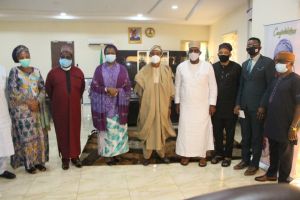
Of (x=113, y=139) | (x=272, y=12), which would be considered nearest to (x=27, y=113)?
(x=113, y=139)

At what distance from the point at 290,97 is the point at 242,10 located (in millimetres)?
5122

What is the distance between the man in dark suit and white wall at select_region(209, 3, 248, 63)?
3.90 metres

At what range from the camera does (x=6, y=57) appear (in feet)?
32.4

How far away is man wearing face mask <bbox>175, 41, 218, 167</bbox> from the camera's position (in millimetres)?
3680

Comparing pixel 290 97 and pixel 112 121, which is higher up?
pixel 290 97

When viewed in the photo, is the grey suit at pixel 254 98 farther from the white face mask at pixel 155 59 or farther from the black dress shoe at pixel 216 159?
the white face mask at pixel 155 59

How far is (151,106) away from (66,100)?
107 centimetres

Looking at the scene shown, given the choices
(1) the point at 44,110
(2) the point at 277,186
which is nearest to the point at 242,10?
(1) the point at 44,110

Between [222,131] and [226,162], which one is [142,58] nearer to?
[222,131]

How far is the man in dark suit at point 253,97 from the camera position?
3.30m

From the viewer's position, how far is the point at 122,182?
130 inches

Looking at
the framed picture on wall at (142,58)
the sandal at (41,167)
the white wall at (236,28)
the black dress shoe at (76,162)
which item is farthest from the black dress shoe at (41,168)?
the framed picture on wall at (142,58)

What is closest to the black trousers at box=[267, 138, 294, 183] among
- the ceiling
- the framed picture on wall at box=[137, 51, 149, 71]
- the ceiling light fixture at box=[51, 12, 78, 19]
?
the ceiling

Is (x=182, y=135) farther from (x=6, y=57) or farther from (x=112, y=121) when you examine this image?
(x=6, y=57)
